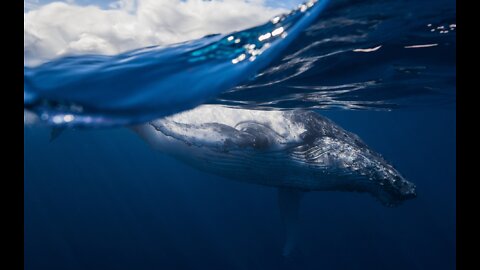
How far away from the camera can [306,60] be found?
9945 mm

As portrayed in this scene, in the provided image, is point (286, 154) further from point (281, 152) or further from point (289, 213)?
point (289, 213)

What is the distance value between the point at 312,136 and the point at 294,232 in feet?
A: 17.0

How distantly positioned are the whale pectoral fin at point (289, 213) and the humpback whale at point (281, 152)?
2.24 meters

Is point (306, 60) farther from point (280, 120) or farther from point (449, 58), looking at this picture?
point (449, 58)

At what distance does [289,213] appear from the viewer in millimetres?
13555

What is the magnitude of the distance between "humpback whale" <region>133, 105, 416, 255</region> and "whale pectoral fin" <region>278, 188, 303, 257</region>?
224 centimetres

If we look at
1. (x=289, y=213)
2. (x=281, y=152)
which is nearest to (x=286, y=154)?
(x=281, y=152)

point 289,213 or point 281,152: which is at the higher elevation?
point 281,152

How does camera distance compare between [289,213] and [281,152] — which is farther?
[289,213]

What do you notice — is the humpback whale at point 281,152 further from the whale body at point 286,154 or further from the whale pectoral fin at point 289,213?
the whale pectoral fin at point 289,213

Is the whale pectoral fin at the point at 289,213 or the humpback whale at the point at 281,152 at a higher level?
the humpback whale at the point at 281,152

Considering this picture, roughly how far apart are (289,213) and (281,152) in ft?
15.8

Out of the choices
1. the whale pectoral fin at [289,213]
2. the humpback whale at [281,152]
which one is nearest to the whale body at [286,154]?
the humpback whale at [281,152]

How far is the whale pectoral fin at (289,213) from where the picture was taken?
13.0m
